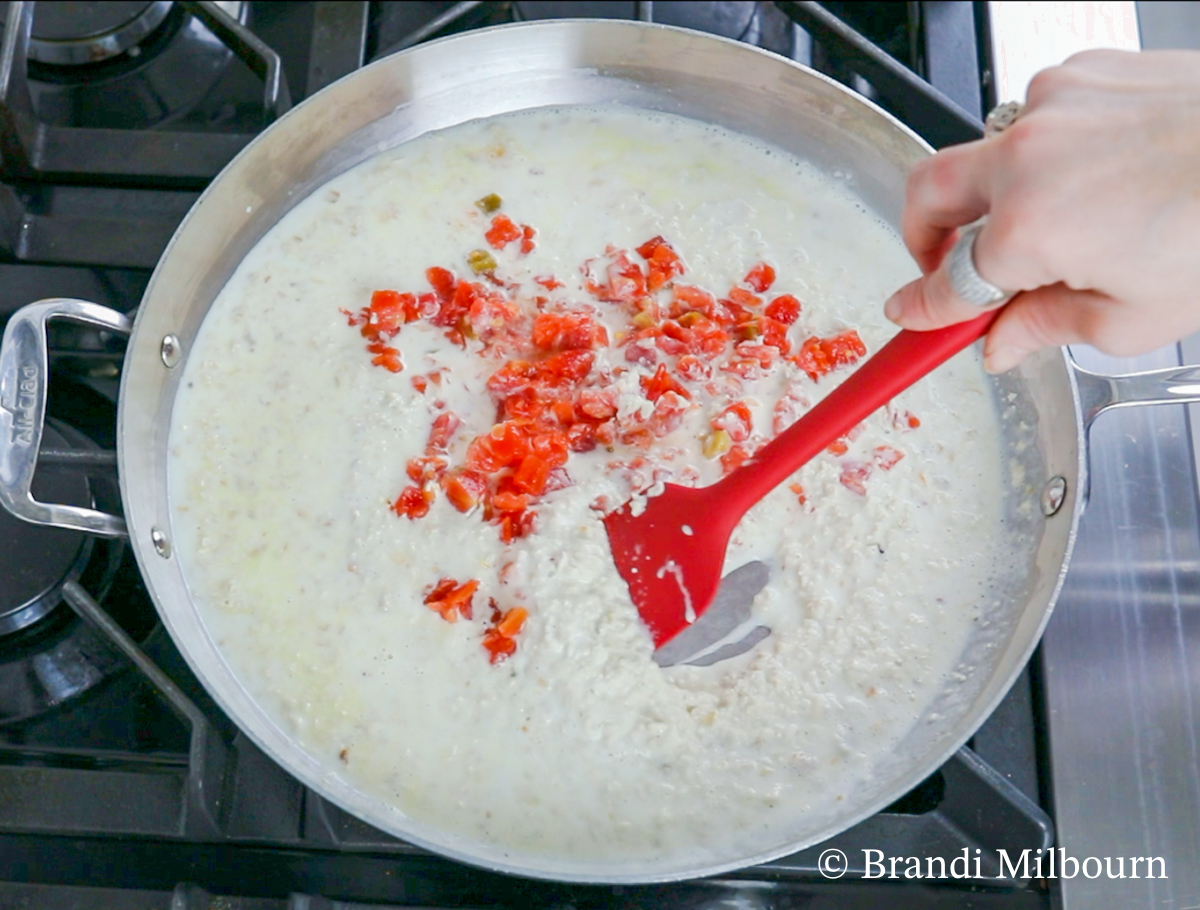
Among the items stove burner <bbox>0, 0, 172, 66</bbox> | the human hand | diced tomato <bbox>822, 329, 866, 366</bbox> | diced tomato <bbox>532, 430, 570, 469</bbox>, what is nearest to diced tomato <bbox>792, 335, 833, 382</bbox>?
diced tomato <bbox>822, 329, 866, 366</bbox>

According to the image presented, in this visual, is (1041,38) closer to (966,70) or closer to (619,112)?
(966,70)

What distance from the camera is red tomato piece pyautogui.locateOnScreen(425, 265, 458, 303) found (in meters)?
1.46

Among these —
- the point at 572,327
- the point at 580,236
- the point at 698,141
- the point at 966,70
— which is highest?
the point at 966,70

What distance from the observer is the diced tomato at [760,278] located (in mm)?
1477

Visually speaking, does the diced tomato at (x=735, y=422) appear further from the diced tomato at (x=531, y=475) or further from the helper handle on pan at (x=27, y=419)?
the helper handle on pan at (x=27, y=419)

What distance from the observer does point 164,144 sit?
1500 millimetres

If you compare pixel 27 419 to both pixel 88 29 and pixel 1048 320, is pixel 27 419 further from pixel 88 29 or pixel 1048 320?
pixel 1048 320

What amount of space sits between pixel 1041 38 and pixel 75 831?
1.68 metres

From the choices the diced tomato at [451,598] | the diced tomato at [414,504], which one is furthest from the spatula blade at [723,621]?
the diced tomato at [414,504]

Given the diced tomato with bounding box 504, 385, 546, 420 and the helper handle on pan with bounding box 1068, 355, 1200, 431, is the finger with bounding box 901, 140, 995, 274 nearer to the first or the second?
the helper handle on pan with bounding box 1068, 355, 1200, 431

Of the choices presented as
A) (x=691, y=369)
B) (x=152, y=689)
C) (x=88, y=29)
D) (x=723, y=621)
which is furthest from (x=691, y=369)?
(x=88, y=29)

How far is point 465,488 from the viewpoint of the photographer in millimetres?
1319

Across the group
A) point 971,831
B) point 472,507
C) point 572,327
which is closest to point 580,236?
point 572,327

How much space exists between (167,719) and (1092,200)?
1136 mm
